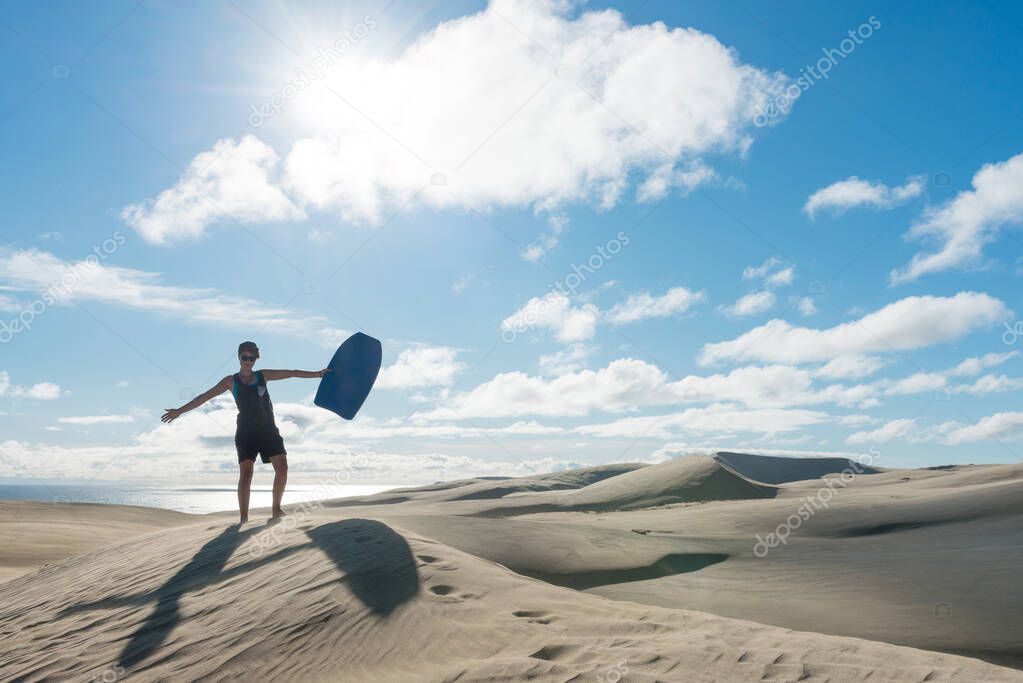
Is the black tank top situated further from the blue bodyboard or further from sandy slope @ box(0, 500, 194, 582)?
sandy slope @ box(0, 500, 194, 582)

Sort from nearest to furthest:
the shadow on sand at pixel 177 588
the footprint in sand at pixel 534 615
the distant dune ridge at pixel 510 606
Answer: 1. the distant dune ridge at pixel 510 606
2. the shadow on sand at pixel 177 588
3. the footprint in sand at pixel 534 615

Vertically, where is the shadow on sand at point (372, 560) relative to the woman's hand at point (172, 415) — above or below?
below

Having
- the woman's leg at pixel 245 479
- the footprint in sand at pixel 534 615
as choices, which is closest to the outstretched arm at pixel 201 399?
the woman's leg at pixel 245 479

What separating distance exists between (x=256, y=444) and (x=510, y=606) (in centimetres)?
383

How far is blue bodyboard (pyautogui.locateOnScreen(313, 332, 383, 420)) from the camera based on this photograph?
8.19 metres

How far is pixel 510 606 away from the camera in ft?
15.5

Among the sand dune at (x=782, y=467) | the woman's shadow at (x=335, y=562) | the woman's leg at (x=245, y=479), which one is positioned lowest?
the sand dune at (x=782, y=467)

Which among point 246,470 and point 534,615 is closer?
point 534,615

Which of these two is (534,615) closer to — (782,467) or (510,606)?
(510,606)

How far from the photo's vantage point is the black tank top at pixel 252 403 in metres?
7.09

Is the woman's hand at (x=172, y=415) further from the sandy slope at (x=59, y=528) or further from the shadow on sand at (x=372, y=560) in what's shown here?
the sandy slope at (x=59, y=528)

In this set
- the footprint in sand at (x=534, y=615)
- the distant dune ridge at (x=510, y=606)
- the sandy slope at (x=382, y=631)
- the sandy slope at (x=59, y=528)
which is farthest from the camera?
the sandy slope at (x=59, y=528)

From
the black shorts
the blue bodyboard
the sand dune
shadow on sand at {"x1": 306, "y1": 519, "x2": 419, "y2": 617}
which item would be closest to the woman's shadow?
shadow on sand at {"x1": 306, "y1": 519, "x2": 419, "y2": 617}

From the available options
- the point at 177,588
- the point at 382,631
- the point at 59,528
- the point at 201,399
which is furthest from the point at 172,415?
the point at 59,528
